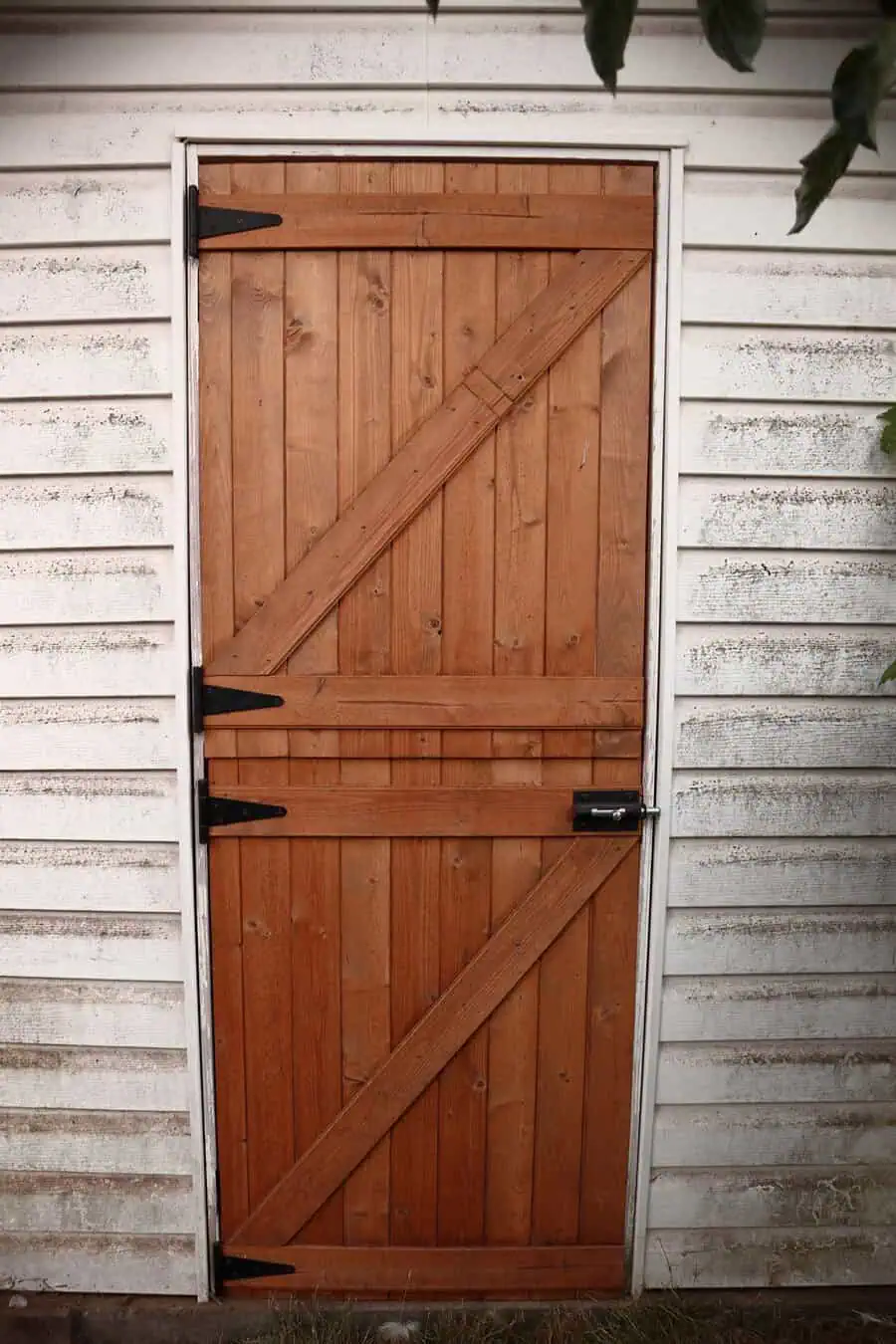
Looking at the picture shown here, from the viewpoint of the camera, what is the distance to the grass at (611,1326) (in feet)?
7.09

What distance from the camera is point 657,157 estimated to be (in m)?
2.03

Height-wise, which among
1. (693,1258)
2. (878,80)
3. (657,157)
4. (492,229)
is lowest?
(693,1258)

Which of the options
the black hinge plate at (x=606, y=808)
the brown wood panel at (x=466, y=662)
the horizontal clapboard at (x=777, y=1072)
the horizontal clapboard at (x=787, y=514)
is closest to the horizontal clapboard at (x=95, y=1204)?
the brown wood panel at (x=466, y=662)

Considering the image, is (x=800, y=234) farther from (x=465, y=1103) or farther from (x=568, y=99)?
(x=465, y=1103)

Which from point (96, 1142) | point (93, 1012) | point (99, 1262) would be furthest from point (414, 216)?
point (99, 1262)

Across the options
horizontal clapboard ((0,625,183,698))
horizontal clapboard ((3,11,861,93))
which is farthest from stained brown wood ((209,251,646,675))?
horizontal clapboard ((3,11,861,93))

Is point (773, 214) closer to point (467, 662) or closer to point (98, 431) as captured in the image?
point (467, 662)

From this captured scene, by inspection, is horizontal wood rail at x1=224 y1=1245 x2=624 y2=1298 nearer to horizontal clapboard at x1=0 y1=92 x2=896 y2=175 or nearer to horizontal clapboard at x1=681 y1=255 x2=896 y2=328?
horizontal clapboard at x1=681 y1=255 x2=896 y2=328

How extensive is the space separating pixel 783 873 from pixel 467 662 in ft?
3.06

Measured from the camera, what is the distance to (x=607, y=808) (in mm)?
2133

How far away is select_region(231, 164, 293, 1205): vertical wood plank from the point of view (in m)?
2.05

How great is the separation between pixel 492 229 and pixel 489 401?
1.24 feet

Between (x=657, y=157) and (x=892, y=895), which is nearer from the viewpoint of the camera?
(x=657, y=157)

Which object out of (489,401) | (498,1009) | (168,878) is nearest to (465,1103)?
(498,1009)
